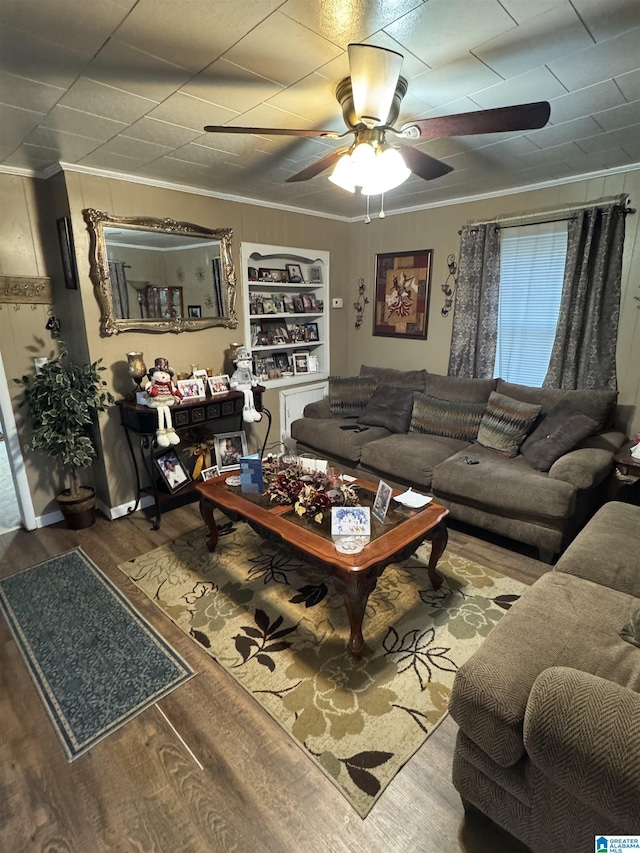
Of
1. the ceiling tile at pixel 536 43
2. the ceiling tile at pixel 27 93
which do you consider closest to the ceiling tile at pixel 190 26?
the ceiling tile at pixel 27 93

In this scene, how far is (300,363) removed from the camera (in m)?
4.60

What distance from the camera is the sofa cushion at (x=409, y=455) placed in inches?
125

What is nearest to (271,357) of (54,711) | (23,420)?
(23,420)

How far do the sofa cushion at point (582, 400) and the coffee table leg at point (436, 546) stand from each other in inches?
57.8

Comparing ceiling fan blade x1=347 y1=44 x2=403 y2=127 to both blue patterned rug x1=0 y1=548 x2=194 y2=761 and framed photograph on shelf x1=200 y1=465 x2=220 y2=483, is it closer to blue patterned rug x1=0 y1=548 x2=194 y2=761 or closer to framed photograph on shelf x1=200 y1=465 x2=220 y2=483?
blue patterned rug x1=0 y1=548 x2=194 y2=761

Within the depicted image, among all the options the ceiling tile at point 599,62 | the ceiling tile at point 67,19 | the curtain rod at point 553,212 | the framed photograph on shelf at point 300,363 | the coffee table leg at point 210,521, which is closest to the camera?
the ceiling tile at point 67,19

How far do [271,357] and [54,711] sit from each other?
3.35 metres

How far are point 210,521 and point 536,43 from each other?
9.17ft

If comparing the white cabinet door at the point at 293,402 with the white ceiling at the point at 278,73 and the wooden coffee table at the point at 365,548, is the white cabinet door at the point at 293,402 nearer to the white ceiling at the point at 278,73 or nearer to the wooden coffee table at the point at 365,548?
the wooden coffee table at the point at 365,548

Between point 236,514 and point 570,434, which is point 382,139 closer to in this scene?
point 236,514

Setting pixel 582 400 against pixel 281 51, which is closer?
pixel 281 51

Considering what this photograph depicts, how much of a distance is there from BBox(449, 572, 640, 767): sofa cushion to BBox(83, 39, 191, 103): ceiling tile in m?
2.37

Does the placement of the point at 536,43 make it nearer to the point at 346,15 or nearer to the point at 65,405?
the point at 346,15

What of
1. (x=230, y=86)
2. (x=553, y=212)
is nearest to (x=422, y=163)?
(x=230, y=86)
